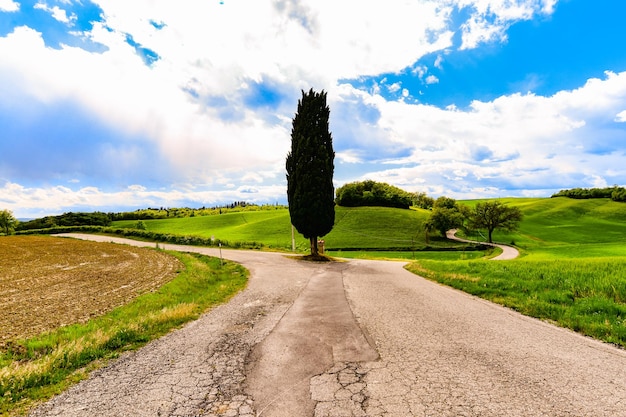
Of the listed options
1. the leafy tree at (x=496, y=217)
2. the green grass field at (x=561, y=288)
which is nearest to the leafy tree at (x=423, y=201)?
the leafy tree at (x=496, y=217)

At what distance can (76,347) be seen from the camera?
251 inches

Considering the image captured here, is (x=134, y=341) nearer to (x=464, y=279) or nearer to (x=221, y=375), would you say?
(x=221, y=375)

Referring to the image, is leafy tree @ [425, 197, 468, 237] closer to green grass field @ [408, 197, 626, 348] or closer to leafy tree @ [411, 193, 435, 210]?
green grass field @ [408, 197, 626, 348]

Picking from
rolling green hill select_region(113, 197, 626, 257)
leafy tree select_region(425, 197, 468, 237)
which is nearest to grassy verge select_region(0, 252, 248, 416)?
rolling green hill select_region(113, 197, 626, 257)

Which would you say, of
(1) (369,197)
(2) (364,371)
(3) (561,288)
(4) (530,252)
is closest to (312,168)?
(3) (561,288)

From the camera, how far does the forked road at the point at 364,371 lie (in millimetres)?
4047

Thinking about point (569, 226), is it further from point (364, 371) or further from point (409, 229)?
point (364, 371)

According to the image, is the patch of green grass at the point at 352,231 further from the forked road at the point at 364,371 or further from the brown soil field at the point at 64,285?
the forked road at the point at 364,371

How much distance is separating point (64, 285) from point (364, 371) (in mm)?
16393

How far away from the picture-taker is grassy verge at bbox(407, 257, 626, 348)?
7.36 metres

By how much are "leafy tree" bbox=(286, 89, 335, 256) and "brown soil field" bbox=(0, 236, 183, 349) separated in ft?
38.5

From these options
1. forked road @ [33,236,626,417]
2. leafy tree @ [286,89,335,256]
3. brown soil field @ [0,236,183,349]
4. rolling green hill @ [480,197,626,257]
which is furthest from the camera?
rolling green hill @ [480,197,626,257]

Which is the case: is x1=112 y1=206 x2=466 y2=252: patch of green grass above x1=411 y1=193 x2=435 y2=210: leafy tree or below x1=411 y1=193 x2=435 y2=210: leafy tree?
below

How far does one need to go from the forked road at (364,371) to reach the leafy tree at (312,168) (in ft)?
63.2
